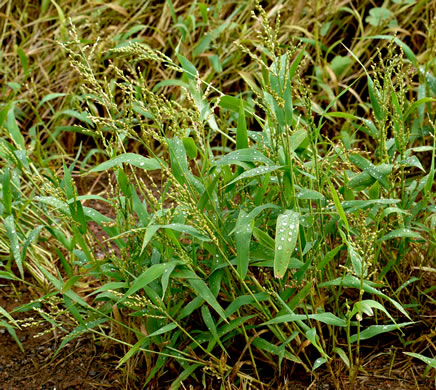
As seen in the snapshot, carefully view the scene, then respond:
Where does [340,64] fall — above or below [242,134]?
below

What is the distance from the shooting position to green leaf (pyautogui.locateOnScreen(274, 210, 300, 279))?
1186 millimetres

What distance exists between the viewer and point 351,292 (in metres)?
1.59

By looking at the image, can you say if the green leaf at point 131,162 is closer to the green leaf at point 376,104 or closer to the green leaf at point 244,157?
the green leaf at point 244,157

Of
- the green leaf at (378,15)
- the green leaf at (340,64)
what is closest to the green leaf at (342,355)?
the green leaf at (340,64)

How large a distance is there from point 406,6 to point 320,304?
1540 millimetres

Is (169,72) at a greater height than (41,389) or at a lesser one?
greater

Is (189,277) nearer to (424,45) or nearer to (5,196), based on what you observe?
(5,196)

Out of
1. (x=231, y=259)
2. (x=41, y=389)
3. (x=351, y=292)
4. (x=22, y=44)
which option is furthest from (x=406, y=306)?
(x=22, y=44)

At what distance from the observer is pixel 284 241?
120cm

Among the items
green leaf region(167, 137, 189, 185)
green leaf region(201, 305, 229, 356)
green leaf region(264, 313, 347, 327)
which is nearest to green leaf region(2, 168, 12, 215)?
green leaf region(167, 137, 189, 185)

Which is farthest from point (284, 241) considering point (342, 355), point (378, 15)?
point (378, 15)

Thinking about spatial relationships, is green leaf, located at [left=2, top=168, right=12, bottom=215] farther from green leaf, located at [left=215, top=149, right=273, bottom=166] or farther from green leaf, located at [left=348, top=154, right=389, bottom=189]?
green leaf, located at [left=348, top=154, right=389, bottom=189]

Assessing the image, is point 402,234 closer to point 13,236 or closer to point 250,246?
point 250,246

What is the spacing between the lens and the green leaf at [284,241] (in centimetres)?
119
